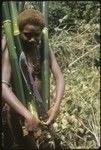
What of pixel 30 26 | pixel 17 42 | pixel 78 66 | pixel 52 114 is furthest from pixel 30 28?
pixel 78 66

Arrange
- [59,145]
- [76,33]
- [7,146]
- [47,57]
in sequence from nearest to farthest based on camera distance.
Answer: [47,57] → [7,146] → [59,145] → [76,33]

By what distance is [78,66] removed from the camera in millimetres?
4531

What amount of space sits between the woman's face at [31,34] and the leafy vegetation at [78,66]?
1.07 meters

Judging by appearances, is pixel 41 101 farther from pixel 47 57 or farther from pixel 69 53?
pixel 69 53

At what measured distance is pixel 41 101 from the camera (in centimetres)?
279

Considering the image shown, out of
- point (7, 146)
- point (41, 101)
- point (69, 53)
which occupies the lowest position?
point (69, 53)

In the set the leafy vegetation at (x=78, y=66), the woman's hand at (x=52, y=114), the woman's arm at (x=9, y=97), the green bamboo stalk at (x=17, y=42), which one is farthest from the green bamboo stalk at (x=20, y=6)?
the leafy vegetation at (x=78, y=66)

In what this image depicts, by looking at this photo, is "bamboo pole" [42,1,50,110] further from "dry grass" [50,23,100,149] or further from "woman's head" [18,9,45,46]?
"dry grass" [50,23,100,149]

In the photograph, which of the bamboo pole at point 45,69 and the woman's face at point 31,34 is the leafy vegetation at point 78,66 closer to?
the bamboo pole at point 45,69

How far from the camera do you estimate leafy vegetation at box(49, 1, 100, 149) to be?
3562 millimetres

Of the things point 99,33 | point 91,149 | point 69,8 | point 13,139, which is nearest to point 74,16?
point 69,8

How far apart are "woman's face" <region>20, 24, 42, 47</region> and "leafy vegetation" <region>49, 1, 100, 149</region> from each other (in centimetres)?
107

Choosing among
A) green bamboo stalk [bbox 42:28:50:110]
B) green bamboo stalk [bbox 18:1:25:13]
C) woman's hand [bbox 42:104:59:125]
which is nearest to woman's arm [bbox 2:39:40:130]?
A: woman's hand [bbox 42:104:59:125]

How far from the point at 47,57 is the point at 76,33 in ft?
7.63
